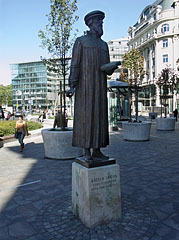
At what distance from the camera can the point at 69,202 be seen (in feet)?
12.5

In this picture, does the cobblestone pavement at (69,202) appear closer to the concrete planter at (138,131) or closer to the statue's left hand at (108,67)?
the statue's left hand at (108,67)

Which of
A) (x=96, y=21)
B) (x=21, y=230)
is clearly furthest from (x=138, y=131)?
(x=21, y=230)

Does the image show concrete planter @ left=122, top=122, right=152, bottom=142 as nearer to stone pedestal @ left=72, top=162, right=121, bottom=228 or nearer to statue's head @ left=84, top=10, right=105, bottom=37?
stone pedestal @ left=72, top=162, right=121, bottom=228

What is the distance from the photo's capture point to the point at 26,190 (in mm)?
4445

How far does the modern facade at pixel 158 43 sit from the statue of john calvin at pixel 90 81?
139 feet

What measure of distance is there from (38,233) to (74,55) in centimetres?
251

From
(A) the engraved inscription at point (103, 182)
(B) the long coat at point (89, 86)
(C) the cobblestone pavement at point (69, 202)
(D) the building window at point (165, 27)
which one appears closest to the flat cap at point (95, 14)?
(B) the long coat at point (89, 86)

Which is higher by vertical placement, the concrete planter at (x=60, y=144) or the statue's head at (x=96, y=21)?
the statue's head at (x=96, y=21)

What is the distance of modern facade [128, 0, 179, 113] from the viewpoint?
155 ft

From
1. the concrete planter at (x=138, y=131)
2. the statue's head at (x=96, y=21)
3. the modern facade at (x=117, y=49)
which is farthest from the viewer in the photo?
the modern facade at (x=117, y=49)

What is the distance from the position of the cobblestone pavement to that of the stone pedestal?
0.12m

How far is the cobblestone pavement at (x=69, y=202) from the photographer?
2855 millimetres

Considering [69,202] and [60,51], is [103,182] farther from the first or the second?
[60,51]

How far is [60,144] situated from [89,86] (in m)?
4.14
